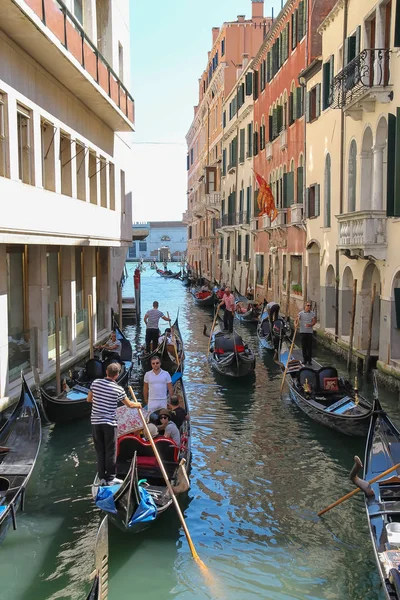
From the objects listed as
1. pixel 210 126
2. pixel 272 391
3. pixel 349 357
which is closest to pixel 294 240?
pixel 349 357

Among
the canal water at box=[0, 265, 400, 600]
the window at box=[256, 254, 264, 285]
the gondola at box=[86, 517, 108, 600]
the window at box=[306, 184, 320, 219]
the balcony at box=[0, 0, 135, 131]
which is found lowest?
the canal water at box=[0, 265, 400, 600]

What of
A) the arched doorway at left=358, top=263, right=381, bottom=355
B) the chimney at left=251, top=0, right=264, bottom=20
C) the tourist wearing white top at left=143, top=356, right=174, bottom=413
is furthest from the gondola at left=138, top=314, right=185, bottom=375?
the chimney at left=251, top=0, right=264, bottom=20

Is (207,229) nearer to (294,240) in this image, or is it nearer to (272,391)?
(294,240)

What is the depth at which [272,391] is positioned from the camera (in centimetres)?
1089

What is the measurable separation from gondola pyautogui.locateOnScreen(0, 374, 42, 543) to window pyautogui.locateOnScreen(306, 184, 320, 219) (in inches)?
372

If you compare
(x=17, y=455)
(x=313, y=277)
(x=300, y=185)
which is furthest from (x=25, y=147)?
(x=300, y=185)

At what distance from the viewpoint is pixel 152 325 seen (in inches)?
482

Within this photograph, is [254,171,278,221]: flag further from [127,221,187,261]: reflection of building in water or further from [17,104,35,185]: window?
[127,221,187,261]: reflection of building in water

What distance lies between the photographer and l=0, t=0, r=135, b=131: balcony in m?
7.21

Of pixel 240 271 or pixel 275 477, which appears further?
pixel 240 271

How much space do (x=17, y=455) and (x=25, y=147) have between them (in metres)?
4.18

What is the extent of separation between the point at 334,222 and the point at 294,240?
3.86 metres

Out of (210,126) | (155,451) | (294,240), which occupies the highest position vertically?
(210,126)

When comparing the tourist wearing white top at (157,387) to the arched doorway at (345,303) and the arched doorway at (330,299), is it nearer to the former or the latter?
the arched doorway at (345,303)
